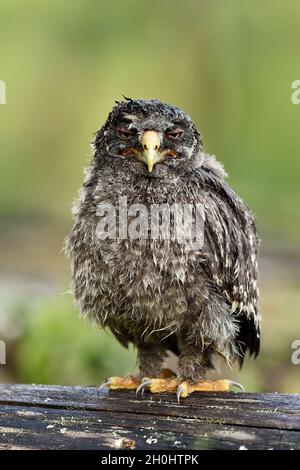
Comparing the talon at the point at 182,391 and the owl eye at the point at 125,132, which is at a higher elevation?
the owl eye at the point at 125,132

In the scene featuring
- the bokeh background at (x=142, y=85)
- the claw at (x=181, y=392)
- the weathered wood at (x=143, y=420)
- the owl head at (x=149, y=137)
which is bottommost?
the weathered wood at (x=143, y=420)

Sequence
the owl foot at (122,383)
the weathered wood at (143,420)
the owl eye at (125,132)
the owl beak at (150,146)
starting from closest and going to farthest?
the weathered wood at (143,420), the owl beak at (150,146), the owl eye at (125,132), the owl foot at (122,383)

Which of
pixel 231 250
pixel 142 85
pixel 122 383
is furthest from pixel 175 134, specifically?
pixel 142 85

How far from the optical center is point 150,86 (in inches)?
600

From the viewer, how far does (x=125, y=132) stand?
4.68 m

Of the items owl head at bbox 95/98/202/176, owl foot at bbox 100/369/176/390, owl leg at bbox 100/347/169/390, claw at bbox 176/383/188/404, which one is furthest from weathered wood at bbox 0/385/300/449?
owl head at bbox 95/98/202/176

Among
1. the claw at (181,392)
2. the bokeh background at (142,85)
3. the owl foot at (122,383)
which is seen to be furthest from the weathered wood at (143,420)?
the bokeh background at (142,85)

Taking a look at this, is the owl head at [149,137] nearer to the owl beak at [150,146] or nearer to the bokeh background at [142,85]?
the owl beak at [150,146]

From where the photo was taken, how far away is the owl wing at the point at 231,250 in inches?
185

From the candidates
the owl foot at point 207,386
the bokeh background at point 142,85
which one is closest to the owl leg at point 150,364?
the owl foot at point 207,386

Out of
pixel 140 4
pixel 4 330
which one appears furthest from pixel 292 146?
pixel 4 330

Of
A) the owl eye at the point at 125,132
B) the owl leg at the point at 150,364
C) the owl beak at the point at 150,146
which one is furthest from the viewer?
the owl leg at the point at 150,364

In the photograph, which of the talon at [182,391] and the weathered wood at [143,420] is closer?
the weathered wood at [143,420]

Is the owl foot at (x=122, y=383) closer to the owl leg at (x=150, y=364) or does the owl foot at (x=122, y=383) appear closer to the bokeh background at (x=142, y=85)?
the owl leg at (x=150, y=364)
